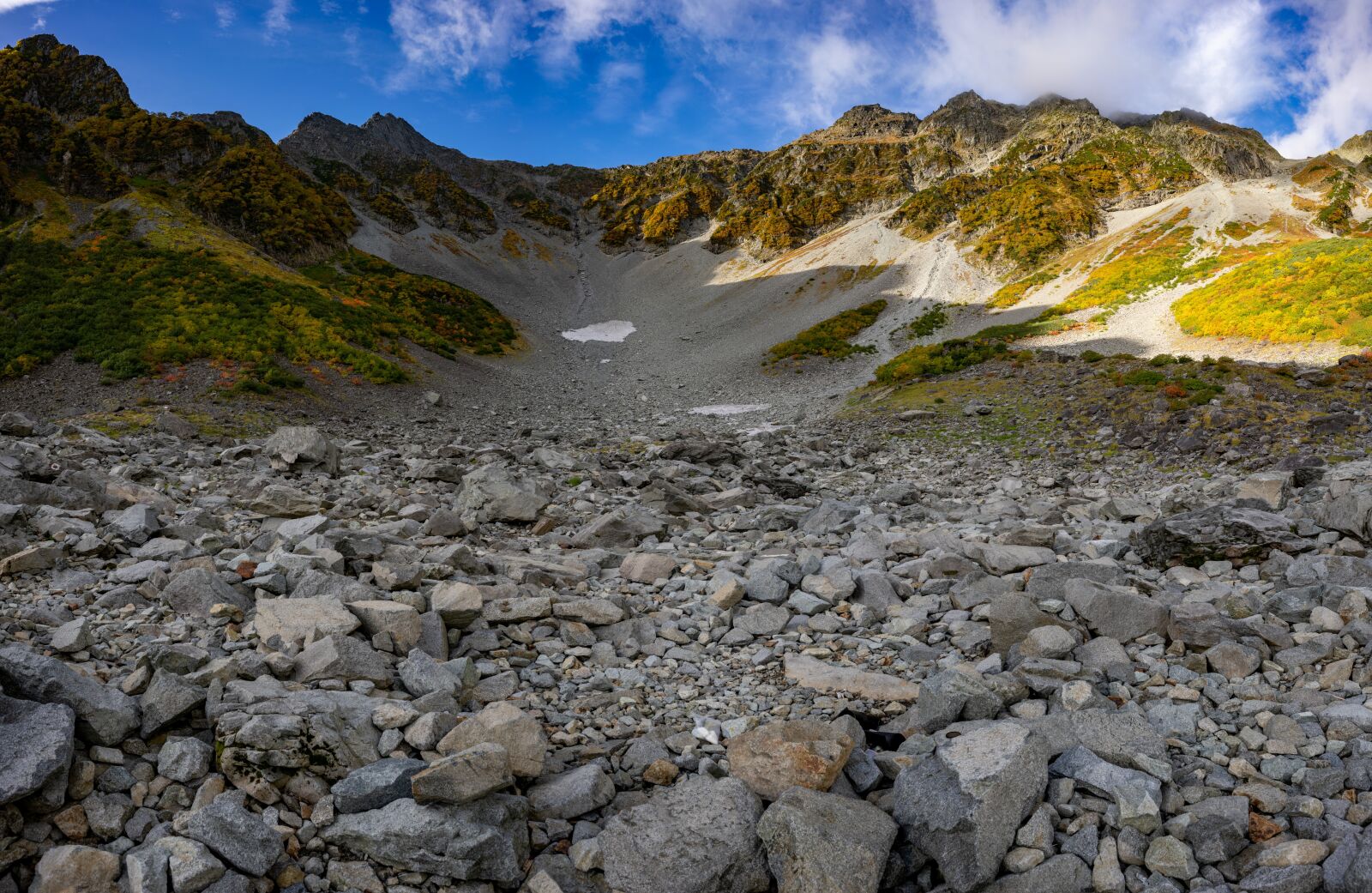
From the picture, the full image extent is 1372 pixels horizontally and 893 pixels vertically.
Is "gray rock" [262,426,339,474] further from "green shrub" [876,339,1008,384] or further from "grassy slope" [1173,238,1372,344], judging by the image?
"grassy slope" [1173,238,1372,344]

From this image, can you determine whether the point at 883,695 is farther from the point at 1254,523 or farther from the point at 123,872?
the point at 1254,523

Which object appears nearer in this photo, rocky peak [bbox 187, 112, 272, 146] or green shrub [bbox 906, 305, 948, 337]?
green shrub [bbox 906, 305, 948, 337]

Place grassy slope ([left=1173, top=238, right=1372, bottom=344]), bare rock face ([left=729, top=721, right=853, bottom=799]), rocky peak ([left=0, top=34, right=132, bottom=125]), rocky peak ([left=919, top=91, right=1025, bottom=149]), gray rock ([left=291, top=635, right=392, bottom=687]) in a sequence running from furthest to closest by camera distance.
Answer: rocky peak ([left=919, top=91, right=1025, bottom=149]), rocky peak ([left=0, top=34, right=132, bottom=125]), grassy slope ([left=1173, top=238, right=1372, bottom=344]), gray rock ([left=291, top=635, right=392, bottom=687]), bare rock face ([left=729, top=721, right=853, bottom=799])

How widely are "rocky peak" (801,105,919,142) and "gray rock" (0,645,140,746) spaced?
163 meters

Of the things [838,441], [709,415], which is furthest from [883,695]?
[709,415]

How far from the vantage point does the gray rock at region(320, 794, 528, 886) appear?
437 centimetres

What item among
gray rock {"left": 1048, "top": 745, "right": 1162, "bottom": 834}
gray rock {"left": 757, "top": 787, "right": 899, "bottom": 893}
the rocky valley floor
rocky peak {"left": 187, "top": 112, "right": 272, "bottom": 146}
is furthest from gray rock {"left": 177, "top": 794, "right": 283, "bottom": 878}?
rocky peak {"left": 187, "top": 112, "right": 272, "bottom": 146}

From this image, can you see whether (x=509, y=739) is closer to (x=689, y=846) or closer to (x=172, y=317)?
(x=689, y=846)

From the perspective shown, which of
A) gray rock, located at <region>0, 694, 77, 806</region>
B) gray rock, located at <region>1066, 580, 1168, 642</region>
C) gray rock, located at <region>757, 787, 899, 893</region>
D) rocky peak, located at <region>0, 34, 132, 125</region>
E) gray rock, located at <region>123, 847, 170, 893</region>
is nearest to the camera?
gray rock, located at <region>123, 847, 170, 893</region>

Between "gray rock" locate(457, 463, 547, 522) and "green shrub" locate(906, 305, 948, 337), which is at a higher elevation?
"green shrub" locate(906, 305, 948, 337)

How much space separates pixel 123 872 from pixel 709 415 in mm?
33995

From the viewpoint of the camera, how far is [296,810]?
186 inches

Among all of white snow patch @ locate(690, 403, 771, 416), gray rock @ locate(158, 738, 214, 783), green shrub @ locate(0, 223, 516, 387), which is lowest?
gray rock @ locate(158, 738, 214, 783)

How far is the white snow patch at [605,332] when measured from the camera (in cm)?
7556
